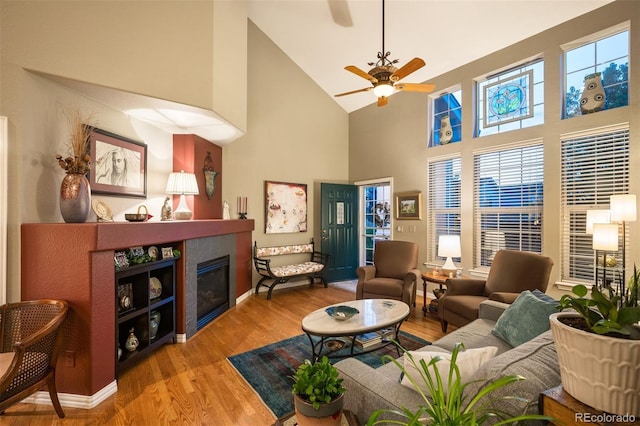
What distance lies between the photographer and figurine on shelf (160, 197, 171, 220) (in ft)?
11.9

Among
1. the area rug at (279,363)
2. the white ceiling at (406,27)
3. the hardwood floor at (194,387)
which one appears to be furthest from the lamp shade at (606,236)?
the white ceiling at (406,27)

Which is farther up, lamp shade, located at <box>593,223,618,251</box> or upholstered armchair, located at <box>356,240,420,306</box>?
lamp shade, located at <box>593,223,618,251</box>

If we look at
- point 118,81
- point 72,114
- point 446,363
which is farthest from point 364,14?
point 446,363

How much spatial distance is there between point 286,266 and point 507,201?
376 centimetres

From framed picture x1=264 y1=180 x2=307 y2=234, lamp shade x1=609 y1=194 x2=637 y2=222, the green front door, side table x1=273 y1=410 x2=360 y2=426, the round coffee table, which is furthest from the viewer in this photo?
the green front door

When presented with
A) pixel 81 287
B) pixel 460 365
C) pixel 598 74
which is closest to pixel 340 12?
pixel 598 74

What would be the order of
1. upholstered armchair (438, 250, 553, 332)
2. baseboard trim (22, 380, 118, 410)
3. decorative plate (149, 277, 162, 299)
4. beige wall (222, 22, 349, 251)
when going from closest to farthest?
baseboard trim (22, 380, 118, 410), decorative plate (149, 277, 162, 299), upholstered armchair (438, 250, 553, 332), beige wall (222, 22, 349, 251)

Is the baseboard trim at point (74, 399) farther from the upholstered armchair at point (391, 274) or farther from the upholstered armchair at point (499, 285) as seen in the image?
the upholstered armchair at point (499, 285)

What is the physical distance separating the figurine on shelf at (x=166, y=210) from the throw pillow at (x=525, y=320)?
3.69 metres

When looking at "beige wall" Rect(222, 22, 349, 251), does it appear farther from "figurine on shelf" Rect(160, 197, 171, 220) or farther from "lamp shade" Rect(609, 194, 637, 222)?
"lamp shade" Rect(609, 194, 637, 222)

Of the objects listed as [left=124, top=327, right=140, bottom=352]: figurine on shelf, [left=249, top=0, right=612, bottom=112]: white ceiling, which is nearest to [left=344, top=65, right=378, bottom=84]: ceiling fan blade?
[left=249, top=0, right=612, bottom=112]: white ceiling

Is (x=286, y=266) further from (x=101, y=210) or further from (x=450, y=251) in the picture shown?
(x=101, y=210)

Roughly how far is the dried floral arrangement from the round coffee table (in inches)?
88.1

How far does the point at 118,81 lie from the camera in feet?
8.28
